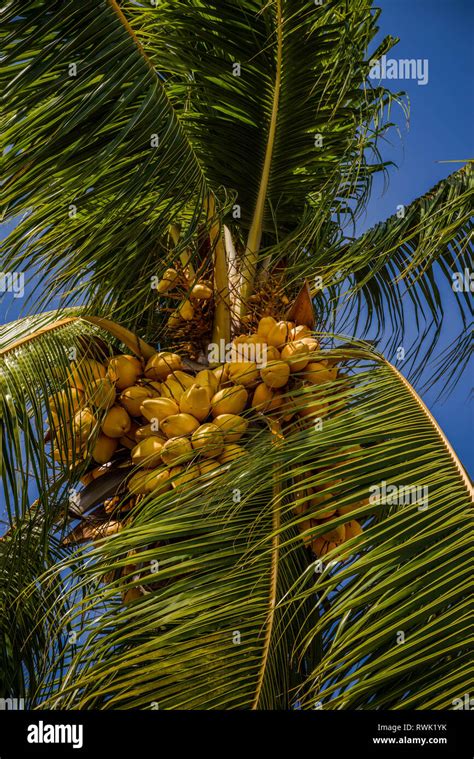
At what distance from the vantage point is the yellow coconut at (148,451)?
269 centimetres

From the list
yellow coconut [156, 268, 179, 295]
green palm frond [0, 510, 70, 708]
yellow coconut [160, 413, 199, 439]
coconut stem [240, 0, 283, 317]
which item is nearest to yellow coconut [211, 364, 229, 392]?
yellow coconut [160, 413, 199, 439]

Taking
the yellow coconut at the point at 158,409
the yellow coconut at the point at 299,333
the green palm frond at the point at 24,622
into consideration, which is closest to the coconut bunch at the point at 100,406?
the yellow coconut at the point at 158,409

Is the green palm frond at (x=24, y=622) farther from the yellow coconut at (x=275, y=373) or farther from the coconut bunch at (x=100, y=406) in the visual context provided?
the yellow coconut at (x=275, y=373)

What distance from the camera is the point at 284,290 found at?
325 centimetres

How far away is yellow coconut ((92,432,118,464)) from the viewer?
9.55ft

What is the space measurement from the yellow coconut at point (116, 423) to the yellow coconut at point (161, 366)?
20 cm

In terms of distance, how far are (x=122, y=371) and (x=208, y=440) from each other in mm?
539

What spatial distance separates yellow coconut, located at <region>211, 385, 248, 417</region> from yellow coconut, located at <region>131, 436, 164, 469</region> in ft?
0.76

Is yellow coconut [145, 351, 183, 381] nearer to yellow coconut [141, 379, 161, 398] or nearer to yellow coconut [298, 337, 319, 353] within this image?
yellow coconut [141, 379, 161, 398]

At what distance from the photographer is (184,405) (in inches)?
108

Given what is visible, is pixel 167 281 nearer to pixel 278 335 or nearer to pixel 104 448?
pixel 278 335

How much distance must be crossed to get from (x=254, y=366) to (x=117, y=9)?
4.59 ft

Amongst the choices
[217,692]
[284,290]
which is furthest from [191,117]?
[217,692]

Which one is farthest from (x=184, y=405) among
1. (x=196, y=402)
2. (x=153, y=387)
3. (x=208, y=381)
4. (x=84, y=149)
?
(x=84, y=149)
